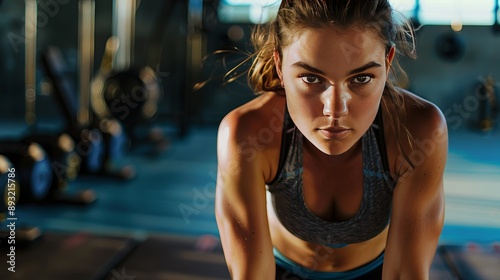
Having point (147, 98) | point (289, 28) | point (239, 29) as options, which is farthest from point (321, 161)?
point (239, 29)

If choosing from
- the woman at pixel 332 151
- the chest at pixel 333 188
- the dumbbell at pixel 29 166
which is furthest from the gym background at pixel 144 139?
the chest at pixel 333 188

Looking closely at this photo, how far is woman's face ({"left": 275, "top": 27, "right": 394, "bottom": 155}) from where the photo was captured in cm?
73

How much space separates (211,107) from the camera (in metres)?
6.32

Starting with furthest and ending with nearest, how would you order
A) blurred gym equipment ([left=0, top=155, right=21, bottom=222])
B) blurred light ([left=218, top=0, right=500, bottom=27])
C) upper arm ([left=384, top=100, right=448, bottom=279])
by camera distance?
blurred light ([left=218, top=0, right=500, bottom=27])
blurred gym equipment ([left=0, top=155, right=21, bottom=222])
upper arm ([left=384, top=100, right=448, bottom=279])

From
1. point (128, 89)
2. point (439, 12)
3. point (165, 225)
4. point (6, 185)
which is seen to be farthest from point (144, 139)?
point (439, 12)

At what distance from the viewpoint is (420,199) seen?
89 cm

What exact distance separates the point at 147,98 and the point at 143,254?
2.31 meters

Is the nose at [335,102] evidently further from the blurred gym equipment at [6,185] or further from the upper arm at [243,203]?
the blurred gym equipment at [6,185]

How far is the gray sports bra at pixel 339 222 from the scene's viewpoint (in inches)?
37.5

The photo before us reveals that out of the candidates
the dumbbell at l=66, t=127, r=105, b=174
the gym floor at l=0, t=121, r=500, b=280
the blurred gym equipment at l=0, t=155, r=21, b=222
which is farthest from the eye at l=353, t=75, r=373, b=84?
the dumbbell at l=66, t=127, r=105, b=174

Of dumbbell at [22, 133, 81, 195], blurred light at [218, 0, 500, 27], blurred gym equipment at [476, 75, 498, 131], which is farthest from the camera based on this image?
blurred light at [218, 0, 500, 27]

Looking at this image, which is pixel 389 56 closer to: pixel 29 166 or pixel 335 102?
pixel 335 102

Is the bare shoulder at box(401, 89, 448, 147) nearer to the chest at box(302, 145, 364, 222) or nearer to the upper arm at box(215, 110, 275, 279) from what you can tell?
the chest at box(302, 145, 364, 222)

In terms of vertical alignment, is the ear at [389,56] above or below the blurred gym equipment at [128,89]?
above
